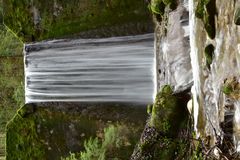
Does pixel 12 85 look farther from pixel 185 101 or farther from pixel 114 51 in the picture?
pixel 185 101

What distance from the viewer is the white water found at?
262 inches

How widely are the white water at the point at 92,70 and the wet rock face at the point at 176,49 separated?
21.8 inches

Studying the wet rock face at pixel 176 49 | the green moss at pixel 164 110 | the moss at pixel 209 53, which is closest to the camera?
the moss at pixel 209 53

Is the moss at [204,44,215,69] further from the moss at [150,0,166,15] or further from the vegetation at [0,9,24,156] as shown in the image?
the vegetation at [0,9,24,156]

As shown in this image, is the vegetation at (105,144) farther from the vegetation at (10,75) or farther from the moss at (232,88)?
the vegetation at (10,75)

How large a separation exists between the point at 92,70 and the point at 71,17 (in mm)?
838

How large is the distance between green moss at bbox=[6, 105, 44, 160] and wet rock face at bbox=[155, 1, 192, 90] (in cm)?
217

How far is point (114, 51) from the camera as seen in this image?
676 centimetres

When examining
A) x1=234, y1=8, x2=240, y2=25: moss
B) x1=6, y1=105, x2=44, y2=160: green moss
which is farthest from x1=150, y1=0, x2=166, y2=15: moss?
x1=234, y1=8, x2=240, y2=25: moss

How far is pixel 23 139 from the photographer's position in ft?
23.1

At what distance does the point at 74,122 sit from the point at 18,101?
515 centimetres

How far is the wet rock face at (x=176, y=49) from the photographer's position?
5305 millimetres

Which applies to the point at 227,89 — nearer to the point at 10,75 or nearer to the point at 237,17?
the point at 237,17

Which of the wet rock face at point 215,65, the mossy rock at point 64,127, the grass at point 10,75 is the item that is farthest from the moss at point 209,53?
the grass at point 10,75
